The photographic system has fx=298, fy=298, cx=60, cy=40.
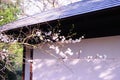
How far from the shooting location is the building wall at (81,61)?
4910 millimetres

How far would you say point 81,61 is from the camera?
5562 mm

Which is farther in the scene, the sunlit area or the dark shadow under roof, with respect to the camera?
the sunlit area

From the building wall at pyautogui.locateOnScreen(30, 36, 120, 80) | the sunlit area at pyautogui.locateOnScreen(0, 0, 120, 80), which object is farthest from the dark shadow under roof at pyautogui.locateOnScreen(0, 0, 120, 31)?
the building wall at pyautogui.locateOnScreen(30, 36, 120, 80)

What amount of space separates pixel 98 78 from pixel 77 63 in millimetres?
665

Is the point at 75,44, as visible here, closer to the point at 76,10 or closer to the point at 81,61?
the point at 81,61

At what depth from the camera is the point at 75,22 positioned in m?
5.44

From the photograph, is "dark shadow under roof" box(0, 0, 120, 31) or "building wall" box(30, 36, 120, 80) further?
"building wall" box(30, 36, 120, 80)

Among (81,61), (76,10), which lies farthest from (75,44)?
(76,10)

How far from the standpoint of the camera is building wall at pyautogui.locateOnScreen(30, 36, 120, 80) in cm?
491

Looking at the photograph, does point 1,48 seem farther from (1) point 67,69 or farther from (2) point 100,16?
(2) point 100,16

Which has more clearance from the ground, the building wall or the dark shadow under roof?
the dark shadow under roof

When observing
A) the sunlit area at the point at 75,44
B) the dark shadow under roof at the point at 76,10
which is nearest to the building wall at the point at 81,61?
the sunlit area at the point at 75,44

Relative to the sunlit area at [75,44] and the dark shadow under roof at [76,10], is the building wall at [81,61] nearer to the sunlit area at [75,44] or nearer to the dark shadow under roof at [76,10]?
the sunlit area at [75,44]

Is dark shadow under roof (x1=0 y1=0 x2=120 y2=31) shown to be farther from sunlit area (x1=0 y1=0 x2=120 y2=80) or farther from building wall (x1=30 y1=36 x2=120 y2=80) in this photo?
building wall (x1=30 y1=36 x2=120 y2=80)
